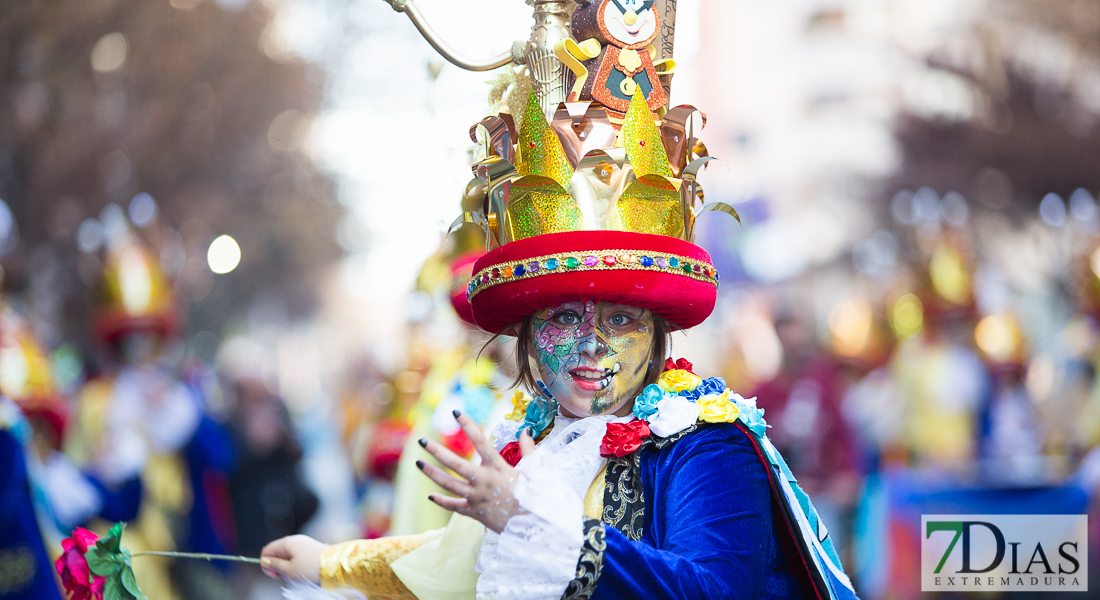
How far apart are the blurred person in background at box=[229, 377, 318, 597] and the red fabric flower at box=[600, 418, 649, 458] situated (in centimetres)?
655

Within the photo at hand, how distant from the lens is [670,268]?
8.69 ft

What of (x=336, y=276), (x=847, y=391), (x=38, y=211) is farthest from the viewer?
(x=336, y=276)

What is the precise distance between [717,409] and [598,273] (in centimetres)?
47

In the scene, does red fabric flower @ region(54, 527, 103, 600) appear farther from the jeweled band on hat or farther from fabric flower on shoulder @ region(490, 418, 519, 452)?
the jeweled band on hat

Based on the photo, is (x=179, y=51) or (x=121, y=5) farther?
(x=179, y=51)

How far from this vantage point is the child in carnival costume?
7.15 meters

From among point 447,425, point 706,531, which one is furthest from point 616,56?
point 447,425

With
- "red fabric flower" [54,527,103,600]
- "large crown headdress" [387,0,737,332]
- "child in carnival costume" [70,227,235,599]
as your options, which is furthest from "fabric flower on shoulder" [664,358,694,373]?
"child in carnival costume" [70,227,235,599]

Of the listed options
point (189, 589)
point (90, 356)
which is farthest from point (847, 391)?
point (90, 356)

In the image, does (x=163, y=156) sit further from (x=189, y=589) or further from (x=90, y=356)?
(x=189, y=589)

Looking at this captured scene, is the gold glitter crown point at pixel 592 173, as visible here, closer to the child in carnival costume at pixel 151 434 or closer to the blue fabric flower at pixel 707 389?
the blue fabric flower at pixel 707 389

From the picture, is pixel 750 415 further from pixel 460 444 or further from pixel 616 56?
pixel 460 444

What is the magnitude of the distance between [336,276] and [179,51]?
1070 centimetres

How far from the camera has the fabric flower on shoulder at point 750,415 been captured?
8.68 ft
